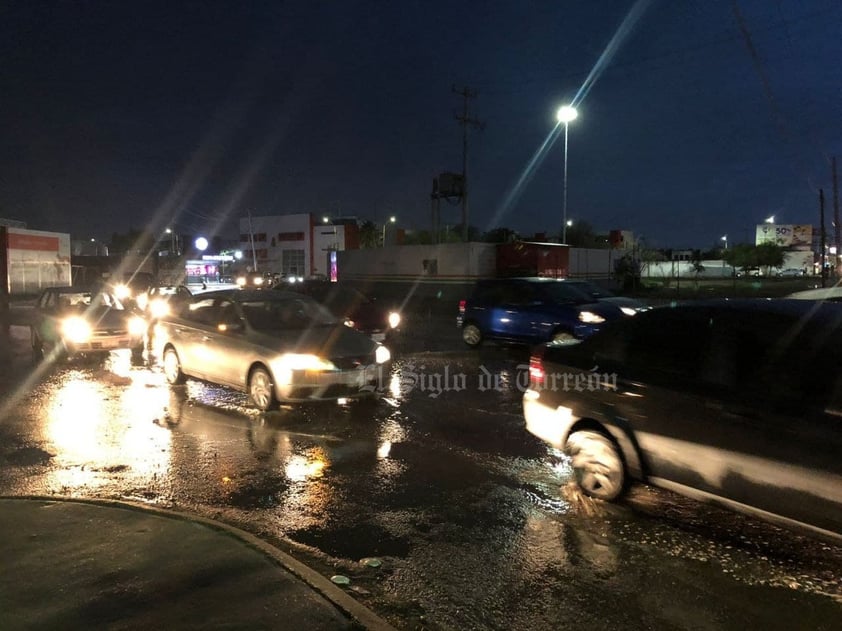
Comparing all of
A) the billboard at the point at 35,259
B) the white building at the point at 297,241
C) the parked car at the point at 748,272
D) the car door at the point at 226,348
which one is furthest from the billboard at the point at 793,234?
the car door at the point at 226,348

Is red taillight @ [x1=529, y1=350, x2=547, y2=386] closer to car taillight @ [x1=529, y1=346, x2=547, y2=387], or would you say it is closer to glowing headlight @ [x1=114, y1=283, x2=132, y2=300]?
car taillight @ [x1=529, y1=346, x2=547, y2=387]

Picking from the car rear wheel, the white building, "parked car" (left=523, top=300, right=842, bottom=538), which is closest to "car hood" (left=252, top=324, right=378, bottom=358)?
the car rear wheel

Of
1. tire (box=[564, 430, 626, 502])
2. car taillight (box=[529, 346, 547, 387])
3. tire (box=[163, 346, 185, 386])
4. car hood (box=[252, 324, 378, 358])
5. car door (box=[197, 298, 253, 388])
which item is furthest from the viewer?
tire (box=[163, 346, 185, 386])

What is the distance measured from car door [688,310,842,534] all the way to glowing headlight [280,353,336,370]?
4971mm

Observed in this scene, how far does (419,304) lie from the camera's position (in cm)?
3198

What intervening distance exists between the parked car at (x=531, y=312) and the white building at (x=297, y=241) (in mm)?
62417

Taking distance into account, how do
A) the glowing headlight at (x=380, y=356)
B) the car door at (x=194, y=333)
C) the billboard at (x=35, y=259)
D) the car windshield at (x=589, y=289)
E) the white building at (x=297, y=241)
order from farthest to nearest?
the white building at (x=297, y=241) → the billboard at (x=35, y=259) → the car windshield at (x=589, y=289) → the car door at (x=194, y=333) → the glowing headlight at (x=380, y=356)

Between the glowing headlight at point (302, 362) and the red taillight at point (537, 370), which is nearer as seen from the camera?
the red taillight at point (537, 370)

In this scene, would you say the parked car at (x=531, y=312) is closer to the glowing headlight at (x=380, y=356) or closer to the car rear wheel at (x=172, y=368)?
the glowing headlight at (x=380, y=356)

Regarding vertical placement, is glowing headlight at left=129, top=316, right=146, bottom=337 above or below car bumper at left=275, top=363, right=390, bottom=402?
above

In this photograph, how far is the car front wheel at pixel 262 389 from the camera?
877 centimetres

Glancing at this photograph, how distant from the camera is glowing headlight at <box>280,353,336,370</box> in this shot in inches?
336

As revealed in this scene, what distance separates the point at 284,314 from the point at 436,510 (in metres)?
5.33

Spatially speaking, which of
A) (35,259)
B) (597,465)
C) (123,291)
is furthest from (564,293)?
(35,259)
